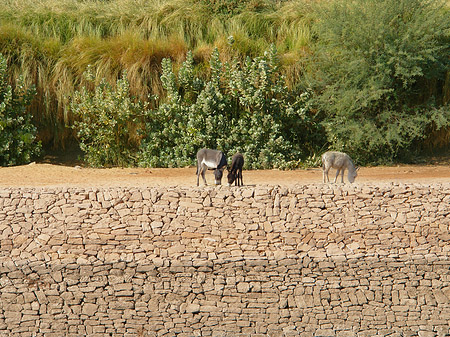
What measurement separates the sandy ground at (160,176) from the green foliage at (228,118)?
0.70 metres

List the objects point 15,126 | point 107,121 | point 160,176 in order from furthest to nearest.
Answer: point 15,126
point 107,121
point 160,176

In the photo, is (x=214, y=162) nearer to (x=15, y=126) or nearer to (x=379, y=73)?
(x=379, y=73)

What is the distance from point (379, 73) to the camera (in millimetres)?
18297

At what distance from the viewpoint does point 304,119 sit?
18.8 metres

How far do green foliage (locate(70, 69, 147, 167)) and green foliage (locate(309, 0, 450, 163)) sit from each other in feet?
16.3

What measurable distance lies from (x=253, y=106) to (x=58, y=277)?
857 cm

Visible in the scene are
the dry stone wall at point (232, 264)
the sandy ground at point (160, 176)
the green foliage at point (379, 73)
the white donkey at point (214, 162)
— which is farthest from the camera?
the green foliage at point (379, 73)

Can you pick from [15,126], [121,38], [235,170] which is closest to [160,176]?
[235,170]

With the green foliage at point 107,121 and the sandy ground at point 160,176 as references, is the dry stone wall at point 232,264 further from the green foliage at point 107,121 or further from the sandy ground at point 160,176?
the green foliage at point 107,121

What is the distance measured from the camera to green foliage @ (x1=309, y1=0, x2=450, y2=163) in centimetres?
1823

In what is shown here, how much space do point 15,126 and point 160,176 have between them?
4599mm

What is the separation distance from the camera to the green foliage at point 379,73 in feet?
59.8

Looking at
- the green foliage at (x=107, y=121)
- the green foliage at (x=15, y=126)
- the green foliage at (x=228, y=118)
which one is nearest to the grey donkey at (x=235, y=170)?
the green foliage at (x=228, y=118)

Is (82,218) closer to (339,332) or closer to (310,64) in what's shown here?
(339,332)
